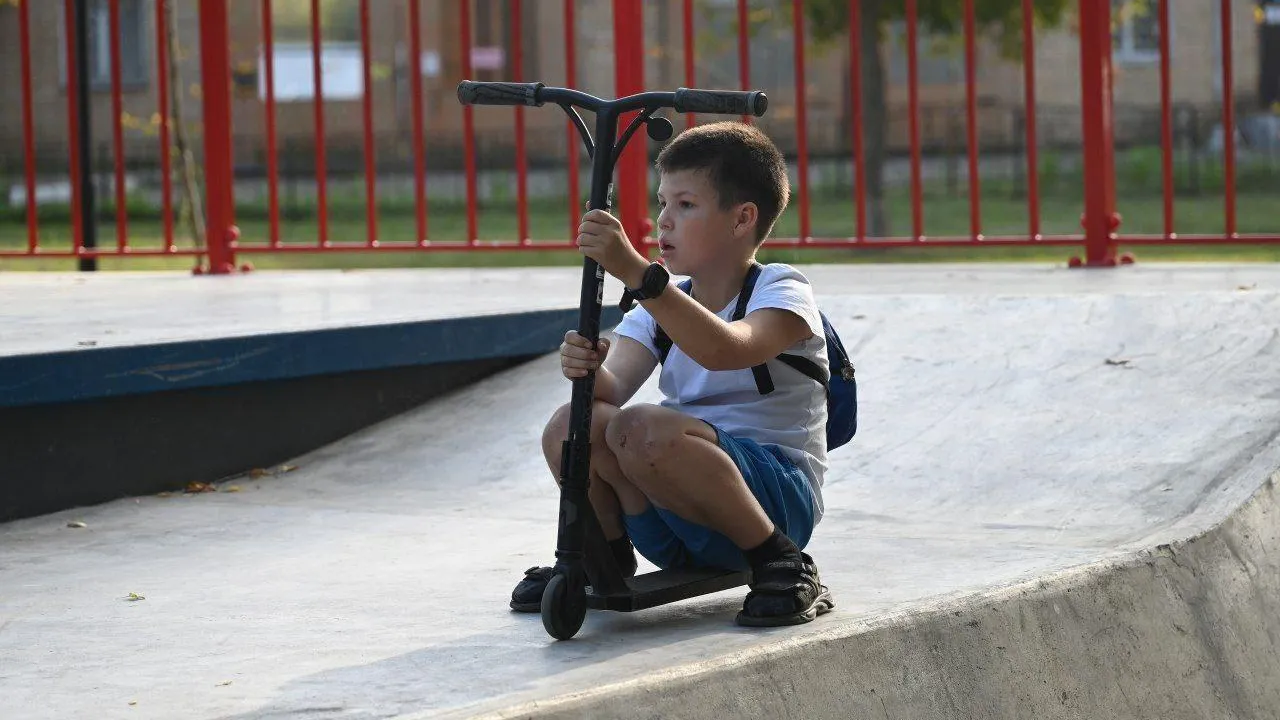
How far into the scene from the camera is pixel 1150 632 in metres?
3.16

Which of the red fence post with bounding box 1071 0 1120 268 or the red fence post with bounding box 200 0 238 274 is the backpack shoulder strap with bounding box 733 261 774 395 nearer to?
the red fence post with bounding box 1071 0 1120 268

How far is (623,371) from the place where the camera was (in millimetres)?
3057

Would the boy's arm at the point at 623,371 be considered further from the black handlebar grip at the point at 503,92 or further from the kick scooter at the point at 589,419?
the black handlebar grip at the point at 503,92

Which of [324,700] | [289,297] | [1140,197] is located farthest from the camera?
[1140,197]

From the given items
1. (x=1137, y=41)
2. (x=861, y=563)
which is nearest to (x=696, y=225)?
(x=861, y=563)

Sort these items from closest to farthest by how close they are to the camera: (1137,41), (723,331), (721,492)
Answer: (723,331), (721,492), (1137,41)

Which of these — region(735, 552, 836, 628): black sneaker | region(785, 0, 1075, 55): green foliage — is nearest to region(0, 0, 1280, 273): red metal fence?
region(735, 552, 836, 628): black sneaker

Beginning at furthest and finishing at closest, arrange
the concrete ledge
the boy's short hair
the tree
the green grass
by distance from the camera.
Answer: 1. the tree
2. the green grass
3. the boy's short hair
4. the concrete ledge

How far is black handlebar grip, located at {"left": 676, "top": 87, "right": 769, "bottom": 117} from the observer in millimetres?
2676

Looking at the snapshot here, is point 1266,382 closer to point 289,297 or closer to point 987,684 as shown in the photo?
point 987,684

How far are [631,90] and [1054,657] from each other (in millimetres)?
3786

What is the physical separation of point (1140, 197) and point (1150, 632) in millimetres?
18964

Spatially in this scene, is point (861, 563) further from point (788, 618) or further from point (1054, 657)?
point (788, 618)

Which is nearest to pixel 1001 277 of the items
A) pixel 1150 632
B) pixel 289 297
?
pixel 289 297
